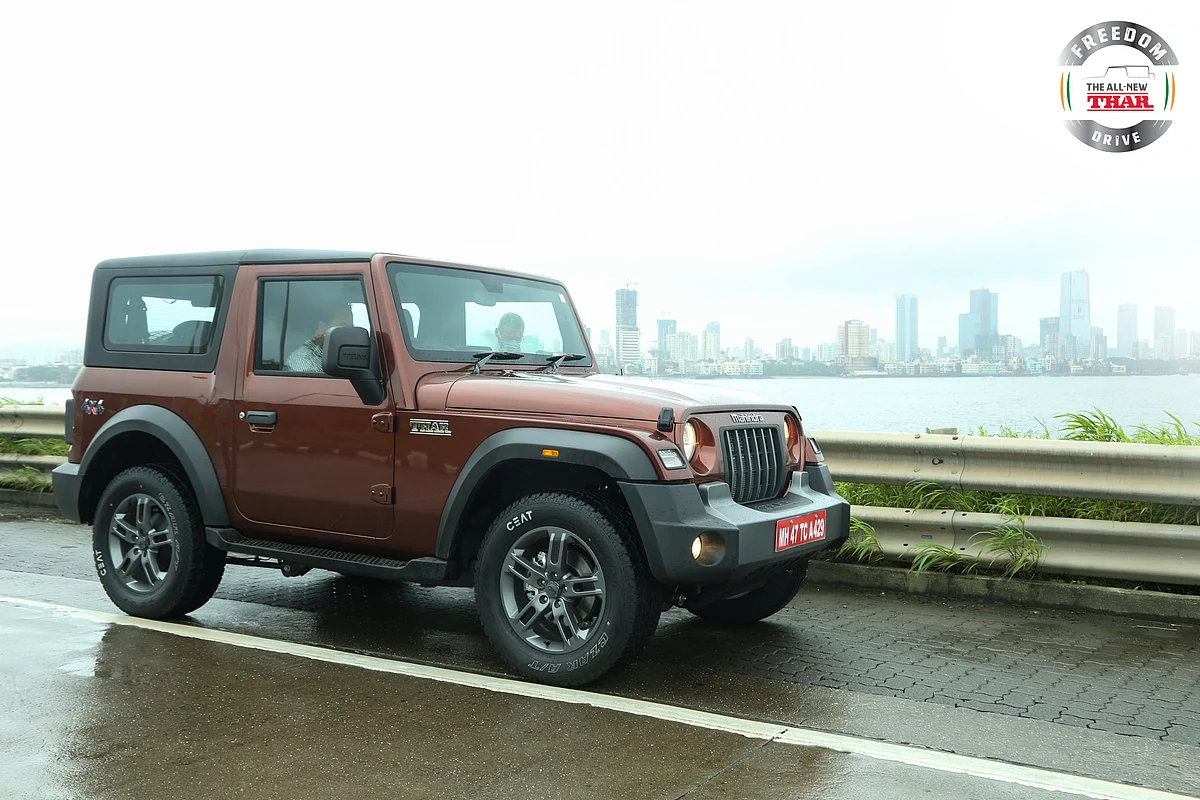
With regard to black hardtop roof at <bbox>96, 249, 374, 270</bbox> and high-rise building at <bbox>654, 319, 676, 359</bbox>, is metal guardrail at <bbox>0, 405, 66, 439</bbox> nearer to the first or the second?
black hardtop roof at <bbox>96, 249, 374, 270</bbox>

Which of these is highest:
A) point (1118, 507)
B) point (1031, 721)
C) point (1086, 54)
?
point (1086, 54)

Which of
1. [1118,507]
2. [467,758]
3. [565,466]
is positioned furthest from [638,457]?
[1118,507]

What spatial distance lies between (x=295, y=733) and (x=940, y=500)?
179 inches

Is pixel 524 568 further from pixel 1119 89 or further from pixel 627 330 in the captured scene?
→ pixel 1119 89

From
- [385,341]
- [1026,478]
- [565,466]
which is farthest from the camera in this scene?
[1026,478]

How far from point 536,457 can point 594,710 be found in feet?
3.63

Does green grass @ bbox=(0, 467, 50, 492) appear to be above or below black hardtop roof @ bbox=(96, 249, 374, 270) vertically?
below

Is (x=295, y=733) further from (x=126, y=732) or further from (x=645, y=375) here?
Answer: (x=645, y=375)

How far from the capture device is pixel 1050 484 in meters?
6.54

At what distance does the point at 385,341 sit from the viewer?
5.32 metres

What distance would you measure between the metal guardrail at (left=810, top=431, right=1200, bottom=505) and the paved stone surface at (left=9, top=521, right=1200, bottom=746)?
0.76 m

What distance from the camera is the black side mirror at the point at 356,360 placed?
5051 mm

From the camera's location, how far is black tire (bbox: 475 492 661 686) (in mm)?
4574

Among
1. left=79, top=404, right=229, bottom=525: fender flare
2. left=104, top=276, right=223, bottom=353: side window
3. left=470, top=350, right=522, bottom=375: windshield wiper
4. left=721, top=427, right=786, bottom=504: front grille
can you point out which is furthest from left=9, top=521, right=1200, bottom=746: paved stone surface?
left=104, top=276, right=223, bottom=353: side window
